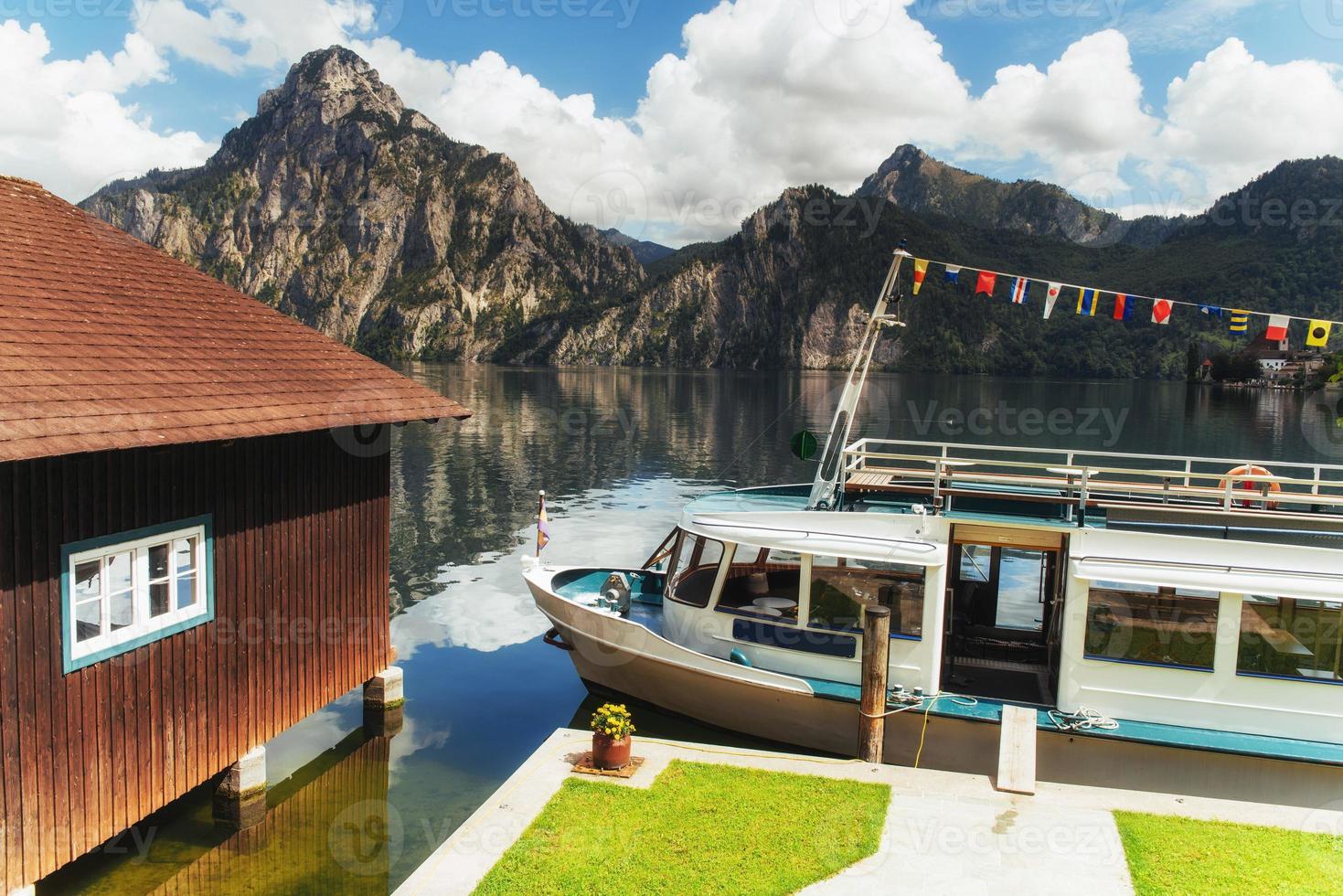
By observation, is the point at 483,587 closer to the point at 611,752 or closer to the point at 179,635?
the point at 611,752

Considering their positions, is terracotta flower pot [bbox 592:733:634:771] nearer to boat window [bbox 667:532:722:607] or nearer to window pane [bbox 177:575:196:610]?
boat window [bbox 667:532:722:607]

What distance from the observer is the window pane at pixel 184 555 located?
9.18 m

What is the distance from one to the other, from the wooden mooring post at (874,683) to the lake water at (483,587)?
10.9 ft

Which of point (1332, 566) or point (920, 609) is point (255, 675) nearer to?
point (920, 609)

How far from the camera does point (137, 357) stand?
9180mm

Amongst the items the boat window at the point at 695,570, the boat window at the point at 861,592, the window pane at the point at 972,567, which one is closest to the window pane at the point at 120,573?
the boat window at the point at 695,570

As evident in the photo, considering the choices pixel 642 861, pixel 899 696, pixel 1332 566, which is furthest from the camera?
pixel 899 696

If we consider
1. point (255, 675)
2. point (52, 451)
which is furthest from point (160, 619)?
point (52, 451)

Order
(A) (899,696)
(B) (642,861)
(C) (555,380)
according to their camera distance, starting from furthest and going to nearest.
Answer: (C) (555,380) < (A) (899,696) < (B) (642,861)

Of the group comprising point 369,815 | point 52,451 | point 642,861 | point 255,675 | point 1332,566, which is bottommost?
point 369,815

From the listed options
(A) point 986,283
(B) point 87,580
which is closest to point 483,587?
(B) point 87,580

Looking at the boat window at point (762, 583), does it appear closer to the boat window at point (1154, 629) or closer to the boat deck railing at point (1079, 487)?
the boat deck railing at point (1079, 487)

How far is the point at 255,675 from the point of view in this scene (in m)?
10.3

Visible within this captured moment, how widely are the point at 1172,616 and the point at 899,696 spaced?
3732 mm
